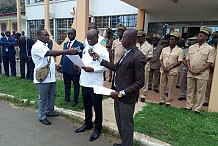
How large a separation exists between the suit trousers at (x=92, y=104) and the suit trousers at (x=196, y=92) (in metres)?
2.27

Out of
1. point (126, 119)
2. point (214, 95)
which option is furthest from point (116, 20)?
point (126, 119)

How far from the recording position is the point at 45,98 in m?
4.32

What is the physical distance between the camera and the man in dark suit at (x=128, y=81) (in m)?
2.76

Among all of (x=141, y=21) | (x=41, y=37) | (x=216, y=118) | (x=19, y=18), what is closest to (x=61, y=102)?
(x=41, y=37)

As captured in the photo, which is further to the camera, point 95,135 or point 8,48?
point 8,48

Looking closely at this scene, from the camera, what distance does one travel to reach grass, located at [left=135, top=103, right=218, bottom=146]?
3553 millimetres

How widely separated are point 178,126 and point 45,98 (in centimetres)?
259

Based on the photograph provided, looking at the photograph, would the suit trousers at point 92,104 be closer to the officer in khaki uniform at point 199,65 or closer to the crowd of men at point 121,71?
the crowd of men at point 121,71

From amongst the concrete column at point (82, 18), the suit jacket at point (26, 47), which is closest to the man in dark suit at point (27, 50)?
the suit jacket at point (26, 47)

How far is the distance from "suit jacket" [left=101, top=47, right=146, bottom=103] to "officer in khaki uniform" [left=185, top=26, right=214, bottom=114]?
2.26 m

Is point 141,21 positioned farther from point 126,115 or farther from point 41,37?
point 126,115

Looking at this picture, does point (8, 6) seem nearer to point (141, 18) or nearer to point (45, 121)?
point (141, 18)

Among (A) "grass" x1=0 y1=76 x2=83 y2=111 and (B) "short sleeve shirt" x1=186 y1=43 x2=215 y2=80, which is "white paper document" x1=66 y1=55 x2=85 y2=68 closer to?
(A) "grass" x1=0 y1=76 x2=83 y2=111

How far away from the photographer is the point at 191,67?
4758 mm
